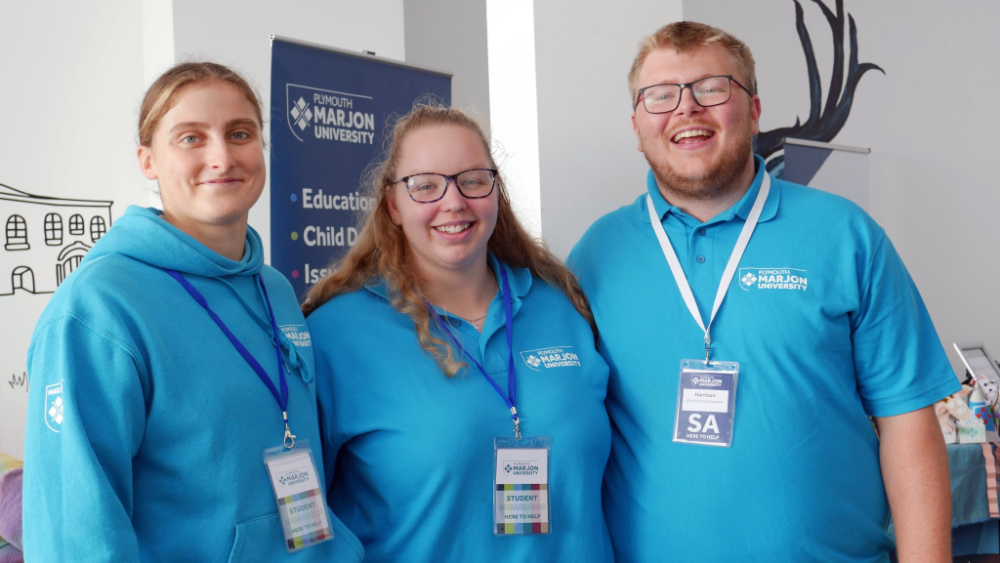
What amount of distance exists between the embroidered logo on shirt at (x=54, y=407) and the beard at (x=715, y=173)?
1.39 metres

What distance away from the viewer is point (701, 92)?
1.93 metres

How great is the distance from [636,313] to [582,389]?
244 millimetres

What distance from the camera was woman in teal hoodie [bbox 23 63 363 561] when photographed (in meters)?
1.20

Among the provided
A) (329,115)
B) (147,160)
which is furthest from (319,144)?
(147,160)

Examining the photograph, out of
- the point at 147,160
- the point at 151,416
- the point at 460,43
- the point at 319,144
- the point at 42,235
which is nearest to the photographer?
the point at 151,416

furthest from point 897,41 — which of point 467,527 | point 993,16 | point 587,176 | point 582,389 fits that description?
point 467,527

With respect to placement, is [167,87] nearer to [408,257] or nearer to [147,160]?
[147,160]

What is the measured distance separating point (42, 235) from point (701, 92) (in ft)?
13.3

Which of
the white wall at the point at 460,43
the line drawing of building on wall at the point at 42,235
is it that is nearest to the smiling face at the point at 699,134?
the line drawing of building on wall at the point at 42,235

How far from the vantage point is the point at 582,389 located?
1.83 metres

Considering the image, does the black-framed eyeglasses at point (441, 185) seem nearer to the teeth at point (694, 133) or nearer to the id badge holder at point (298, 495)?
the teeth at point (694, 133)

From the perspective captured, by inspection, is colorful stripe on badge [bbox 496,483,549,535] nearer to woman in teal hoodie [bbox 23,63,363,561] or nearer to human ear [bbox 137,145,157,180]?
woman in teal hoodie [bbox 23,63,363,561]

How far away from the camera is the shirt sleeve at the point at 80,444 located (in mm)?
1173

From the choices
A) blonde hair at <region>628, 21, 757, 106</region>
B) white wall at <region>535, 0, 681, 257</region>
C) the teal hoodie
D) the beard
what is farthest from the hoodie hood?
white wall at <region>535, 0, 681, 257</region>
